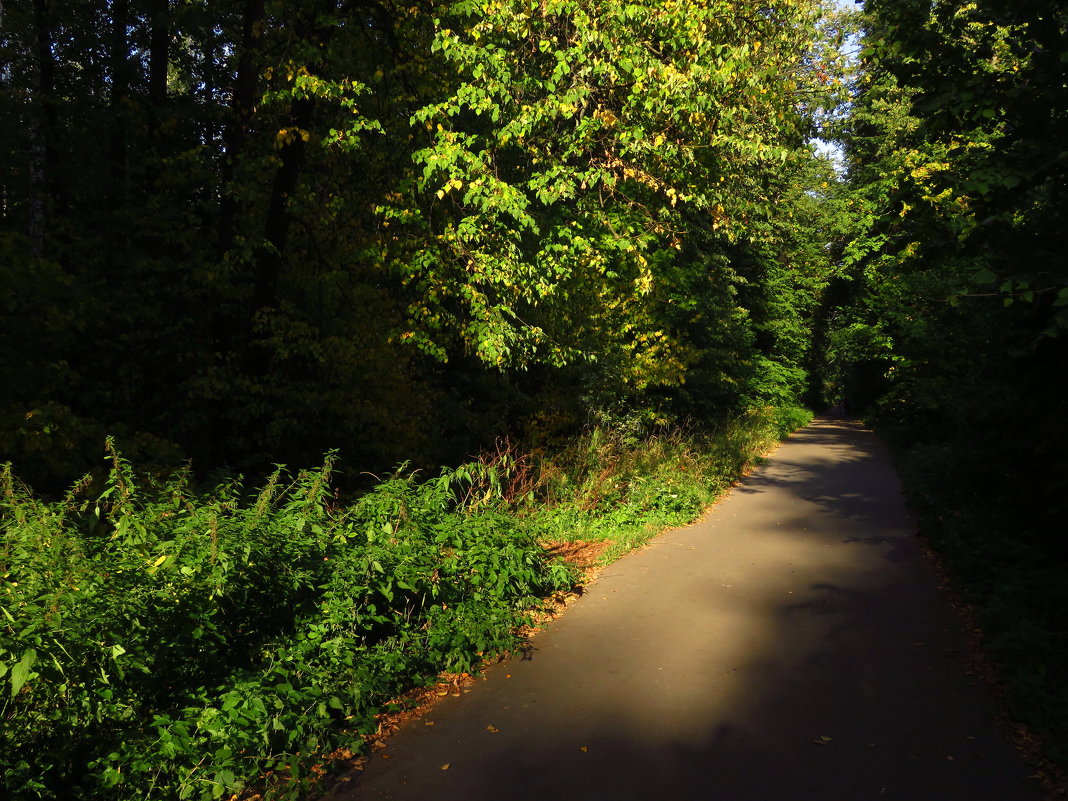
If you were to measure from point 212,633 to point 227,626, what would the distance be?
0.72ft

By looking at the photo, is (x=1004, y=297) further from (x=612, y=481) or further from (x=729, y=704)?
(x=612, y=481)

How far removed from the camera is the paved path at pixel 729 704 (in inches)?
182

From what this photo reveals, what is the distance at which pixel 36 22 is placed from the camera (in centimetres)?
1431

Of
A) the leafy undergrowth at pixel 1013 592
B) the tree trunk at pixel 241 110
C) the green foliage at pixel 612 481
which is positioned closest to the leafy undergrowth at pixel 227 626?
the green foliage at pixel 612 481

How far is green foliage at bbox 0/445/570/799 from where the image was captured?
153 inches

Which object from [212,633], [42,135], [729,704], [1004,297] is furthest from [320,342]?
[1004,297]

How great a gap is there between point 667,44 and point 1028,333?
240 inches

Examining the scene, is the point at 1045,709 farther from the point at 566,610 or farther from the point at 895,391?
the point at 895,391

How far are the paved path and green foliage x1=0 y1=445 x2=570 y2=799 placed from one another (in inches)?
19.5

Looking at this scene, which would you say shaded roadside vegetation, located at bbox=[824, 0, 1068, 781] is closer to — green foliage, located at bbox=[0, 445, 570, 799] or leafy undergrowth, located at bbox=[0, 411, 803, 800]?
leafy undergrowth, located at bbox=[0, 411, 803, 800]

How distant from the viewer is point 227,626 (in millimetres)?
5043

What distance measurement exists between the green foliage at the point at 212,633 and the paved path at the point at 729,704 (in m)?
0.50

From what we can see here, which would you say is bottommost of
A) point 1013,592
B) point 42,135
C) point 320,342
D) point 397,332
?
point 1013,592

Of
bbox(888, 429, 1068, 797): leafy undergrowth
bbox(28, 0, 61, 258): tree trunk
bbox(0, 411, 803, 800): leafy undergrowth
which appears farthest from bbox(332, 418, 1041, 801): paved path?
bbox(28, 0, 61, 258): tree trunk
